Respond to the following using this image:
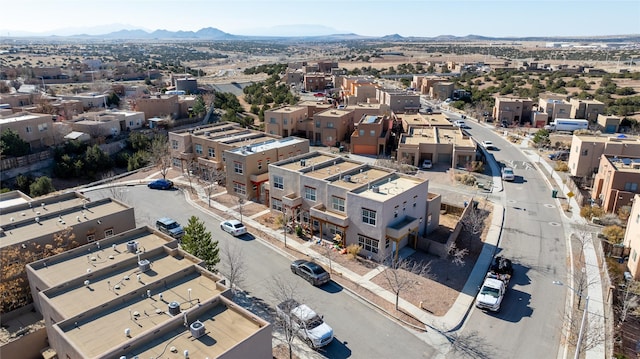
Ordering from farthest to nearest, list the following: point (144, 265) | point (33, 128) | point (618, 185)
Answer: point (33, 128) < point (618, 185) < point (144, 265)

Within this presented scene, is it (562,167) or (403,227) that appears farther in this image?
(562,167)

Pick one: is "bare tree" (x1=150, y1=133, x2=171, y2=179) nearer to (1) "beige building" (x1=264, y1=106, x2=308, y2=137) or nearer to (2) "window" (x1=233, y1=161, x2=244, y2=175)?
(2) "window" (x1=233, y1=161, x2=244, y2=175)

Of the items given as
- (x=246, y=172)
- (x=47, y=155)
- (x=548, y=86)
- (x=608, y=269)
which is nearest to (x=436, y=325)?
(x=608, y=269)

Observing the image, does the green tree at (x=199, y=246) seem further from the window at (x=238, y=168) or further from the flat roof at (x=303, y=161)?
the window at (x=238, y=168)

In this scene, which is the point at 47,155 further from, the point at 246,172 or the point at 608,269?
the point at 608,269

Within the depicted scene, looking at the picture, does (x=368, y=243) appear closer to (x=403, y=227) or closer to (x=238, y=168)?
(x=403, y=227)

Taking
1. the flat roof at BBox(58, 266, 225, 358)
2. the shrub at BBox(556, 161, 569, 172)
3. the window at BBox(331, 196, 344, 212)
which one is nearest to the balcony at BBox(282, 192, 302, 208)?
the window at BBox(331, 196, 344, 212)

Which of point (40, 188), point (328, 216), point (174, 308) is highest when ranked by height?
point (174, 308)

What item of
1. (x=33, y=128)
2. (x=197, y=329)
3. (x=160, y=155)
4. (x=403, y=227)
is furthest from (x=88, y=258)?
(x=33, y=128)
